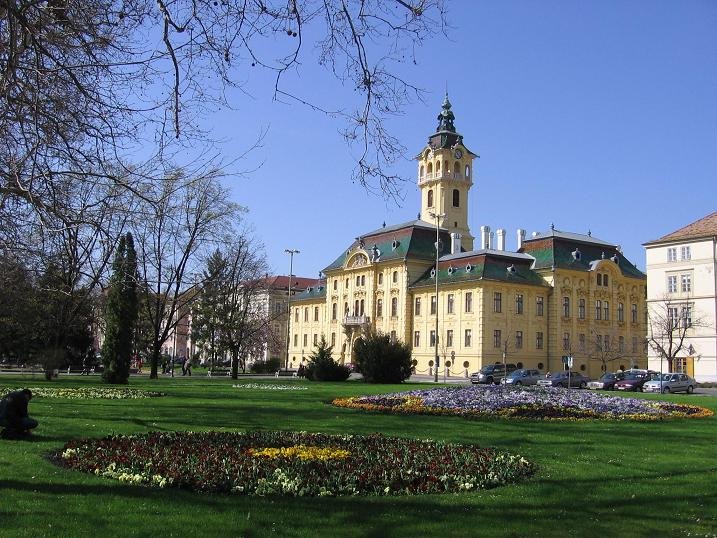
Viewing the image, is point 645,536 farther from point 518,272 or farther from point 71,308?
point 518,272

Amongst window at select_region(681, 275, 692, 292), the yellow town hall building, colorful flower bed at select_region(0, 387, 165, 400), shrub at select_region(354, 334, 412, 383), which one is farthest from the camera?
the yellow town hall building

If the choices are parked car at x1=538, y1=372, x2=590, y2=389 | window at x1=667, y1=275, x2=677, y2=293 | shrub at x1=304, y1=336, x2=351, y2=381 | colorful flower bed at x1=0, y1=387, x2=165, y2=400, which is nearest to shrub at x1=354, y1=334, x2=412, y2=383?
shrub at x1=304, y1=336, x2=351, y2=381

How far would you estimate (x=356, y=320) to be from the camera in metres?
86.6

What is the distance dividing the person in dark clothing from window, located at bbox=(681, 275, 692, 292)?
62750mm

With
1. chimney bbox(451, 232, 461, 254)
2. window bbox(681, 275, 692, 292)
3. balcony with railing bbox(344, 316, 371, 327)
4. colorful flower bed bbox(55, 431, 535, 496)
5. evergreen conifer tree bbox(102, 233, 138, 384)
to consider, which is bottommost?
colorful flower bed bbox(55, 431, 535, 496)

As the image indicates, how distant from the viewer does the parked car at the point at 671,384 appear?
151 feet

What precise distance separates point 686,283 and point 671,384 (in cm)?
2236

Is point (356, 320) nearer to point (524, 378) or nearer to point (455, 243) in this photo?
point (455, 243)

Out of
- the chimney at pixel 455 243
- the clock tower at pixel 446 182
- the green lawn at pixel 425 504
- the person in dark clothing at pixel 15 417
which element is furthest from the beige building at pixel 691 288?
the person in dark clothing at pixel 15 417

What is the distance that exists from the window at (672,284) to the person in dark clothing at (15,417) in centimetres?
6341

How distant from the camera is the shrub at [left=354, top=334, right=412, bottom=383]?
44875mm

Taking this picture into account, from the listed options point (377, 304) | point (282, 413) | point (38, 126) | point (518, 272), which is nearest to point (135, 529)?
point (38, 126)

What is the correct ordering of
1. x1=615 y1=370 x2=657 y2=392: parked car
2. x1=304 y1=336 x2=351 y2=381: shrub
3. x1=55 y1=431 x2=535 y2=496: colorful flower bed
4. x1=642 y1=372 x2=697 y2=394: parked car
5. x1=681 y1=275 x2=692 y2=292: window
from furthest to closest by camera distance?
Result: x1=681 y1=275 x2=692 y2=292: window, x1=304 y1=336 x2=351 y2=381: shrub, x1=615 y1=370 x2=657 y2=392: parked car, x1=642 y1=372 x2=697 y2=394: parked car, x1=55 y1=431 x2=535 y2=496: colorful flower bed

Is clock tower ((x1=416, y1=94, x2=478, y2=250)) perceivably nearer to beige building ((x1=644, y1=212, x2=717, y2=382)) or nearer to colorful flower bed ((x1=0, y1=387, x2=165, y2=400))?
beige building ((x1=644, y1=212, x2=717, y2=382))
